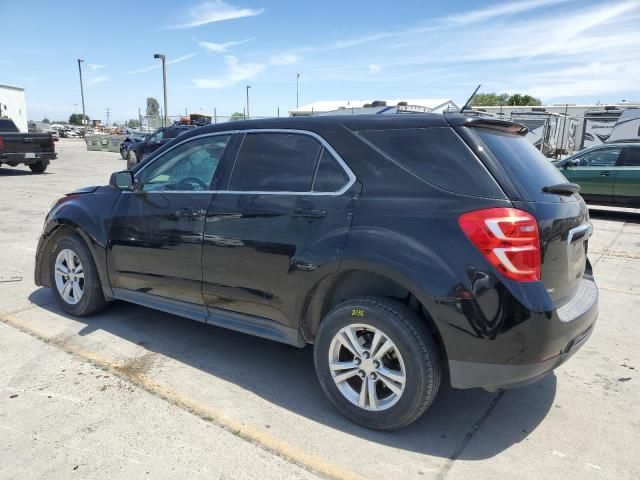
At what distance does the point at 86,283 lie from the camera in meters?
4.34

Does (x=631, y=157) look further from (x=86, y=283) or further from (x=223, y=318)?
(x=86, y=283)

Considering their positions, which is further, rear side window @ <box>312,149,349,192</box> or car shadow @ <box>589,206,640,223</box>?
car shadow @ <box>589,206,640,223</box>

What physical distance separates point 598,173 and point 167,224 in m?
10.4

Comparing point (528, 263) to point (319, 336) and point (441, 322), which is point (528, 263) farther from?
point (319, 336)

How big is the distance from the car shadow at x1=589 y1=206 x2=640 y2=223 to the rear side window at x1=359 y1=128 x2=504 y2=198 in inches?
390

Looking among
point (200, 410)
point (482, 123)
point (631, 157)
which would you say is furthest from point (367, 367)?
point (631, 157)

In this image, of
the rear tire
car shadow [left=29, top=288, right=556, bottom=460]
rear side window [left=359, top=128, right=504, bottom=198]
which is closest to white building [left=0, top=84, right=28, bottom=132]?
the rear tire

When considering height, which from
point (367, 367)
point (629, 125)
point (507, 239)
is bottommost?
point (367, 367)

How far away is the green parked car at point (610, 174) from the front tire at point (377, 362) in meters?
9.79

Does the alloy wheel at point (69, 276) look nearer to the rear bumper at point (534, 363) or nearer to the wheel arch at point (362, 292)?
the wheel arch at point (362, 292)

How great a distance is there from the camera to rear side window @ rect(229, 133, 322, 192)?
10.3 feet

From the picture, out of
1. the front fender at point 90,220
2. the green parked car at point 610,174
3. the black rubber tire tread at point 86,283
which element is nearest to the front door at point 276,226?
the front fender at point 90,220

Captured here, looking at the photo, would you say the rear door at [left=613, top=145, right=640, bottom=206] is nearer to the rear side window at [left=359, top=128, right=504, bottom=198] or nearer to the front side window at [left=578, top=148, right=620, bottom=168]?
the front side window at [left=578, top=148, right=620, bottom=168]

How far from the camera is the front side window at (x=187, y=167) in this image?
144 inches
